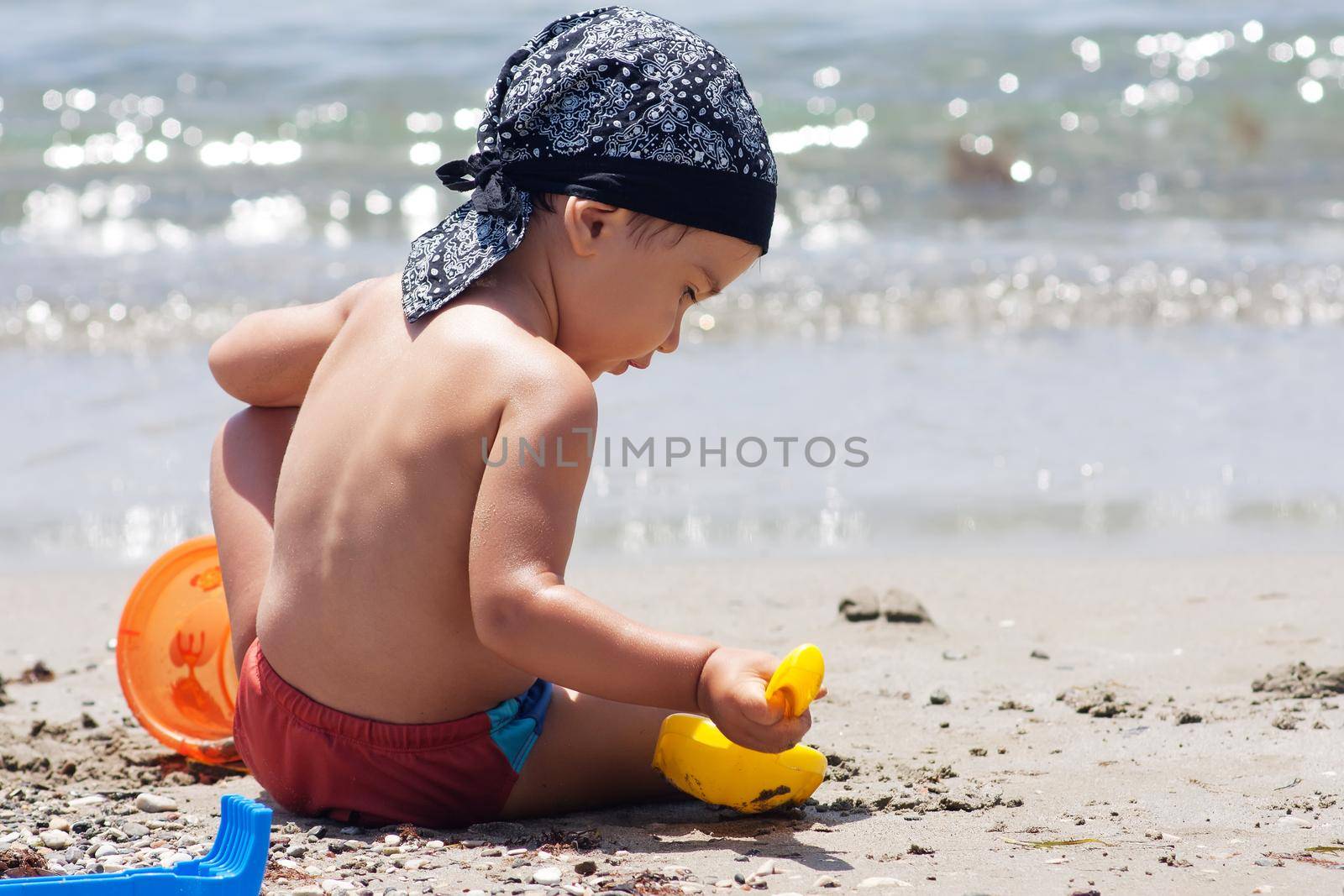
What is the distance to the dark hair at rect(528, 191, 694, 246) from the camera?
6.59 ft

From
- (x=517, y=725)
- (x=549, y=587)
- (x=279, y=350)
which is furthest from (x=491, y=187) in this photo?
(x=517, y=725)

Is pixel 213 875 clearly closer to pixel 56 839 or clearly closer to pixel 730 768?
pixel 56 839

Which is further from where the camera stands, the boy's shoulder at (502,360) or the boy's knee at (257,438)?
the boy's knee at (257,438)

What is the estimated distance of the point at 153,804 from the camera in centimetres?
219

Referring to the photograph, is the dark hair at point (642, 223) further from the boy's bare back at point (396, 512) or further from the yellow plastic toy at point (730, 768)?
the yellow plastic toy at point (730, 768)

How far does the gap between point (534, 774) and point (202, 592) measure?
875 millimetres

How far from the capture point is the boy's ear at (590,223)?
1.99 meters

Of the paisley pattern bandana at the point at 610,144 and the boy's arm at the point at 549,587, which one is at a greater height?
the paisley pattern bandana at the point at 610,144

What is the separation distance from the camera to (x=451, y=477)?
186 cm

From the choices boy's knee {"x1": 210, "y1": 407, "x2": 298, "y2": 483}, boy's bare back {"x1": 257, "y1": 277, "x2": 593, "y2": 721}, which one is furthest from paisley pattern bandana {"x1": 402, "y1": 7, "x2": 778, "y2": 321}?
boy's knee {"x1": 210, "y1": 407, "x2": 298, "y2": 483}

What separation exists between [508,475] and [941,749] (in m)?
1.01

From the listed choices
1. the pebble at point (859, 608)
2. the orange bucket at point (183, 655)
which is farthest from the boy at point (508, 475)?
the pebble at point (859, 608)

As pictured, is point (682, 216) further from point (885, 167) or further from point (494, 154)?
point (885, 167)

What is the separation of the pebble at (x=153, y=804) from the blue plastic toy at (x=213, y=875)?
21.9 inches
